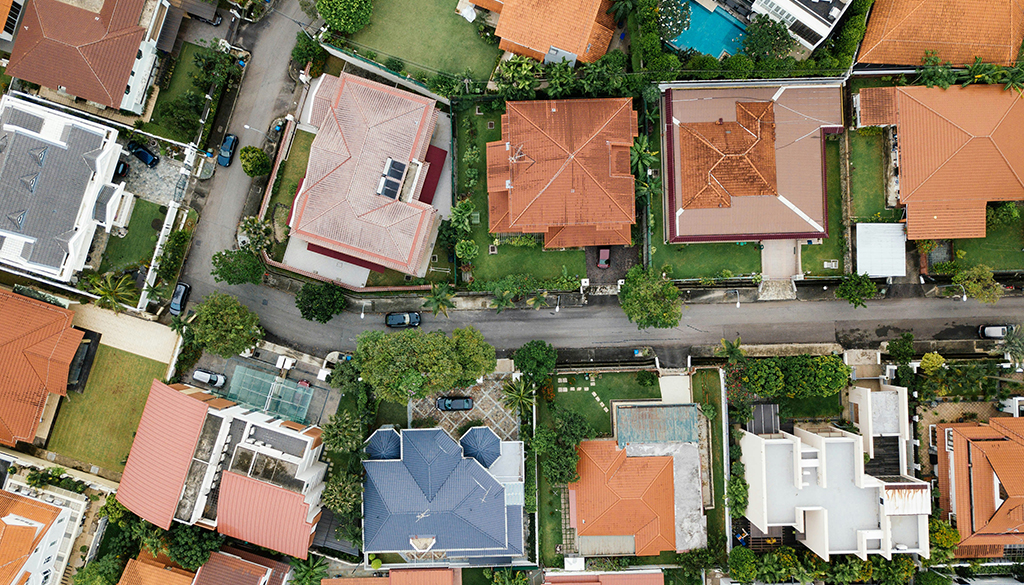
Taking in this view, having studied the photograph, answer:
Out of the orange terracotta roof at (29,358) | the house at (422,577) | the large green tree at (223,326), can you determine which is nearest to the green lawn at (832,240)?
the house at (422,577)

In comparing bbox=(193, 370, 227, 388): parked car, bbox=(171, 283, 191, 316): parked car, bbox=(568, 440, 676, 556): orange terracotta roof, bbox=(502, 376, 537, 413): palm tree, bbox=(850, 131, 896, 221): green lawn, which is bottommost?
bbox=(568, 440, 676, 556): orange terracotta roof

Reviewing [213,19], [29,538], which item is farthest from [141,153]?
[29,538]

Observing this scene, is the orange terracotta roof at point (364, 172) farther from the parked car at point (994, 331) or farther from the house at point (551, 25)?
the parked car at point (994, 331)

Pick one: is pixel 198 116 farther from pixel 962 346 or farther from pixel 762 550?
pixel 962 346

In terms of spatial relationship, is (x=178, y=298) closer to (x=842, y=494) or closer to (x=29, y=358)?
(x=29, y=358)

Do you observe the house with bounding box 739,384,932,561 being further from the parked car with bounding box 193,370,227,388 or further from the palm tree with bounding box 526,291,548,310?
the parked car with bounding box 193,370,227,388

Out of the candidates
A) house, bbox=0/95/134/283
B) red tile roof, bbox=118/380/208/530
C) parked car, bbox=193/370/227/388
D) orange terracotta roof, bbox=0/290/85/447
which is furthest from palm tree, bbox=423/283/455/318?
orange terracotta roof, bbox=0/290/85/447

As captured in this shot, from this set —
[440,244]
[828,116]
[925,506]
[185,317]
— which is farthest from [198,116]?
[925,506]
